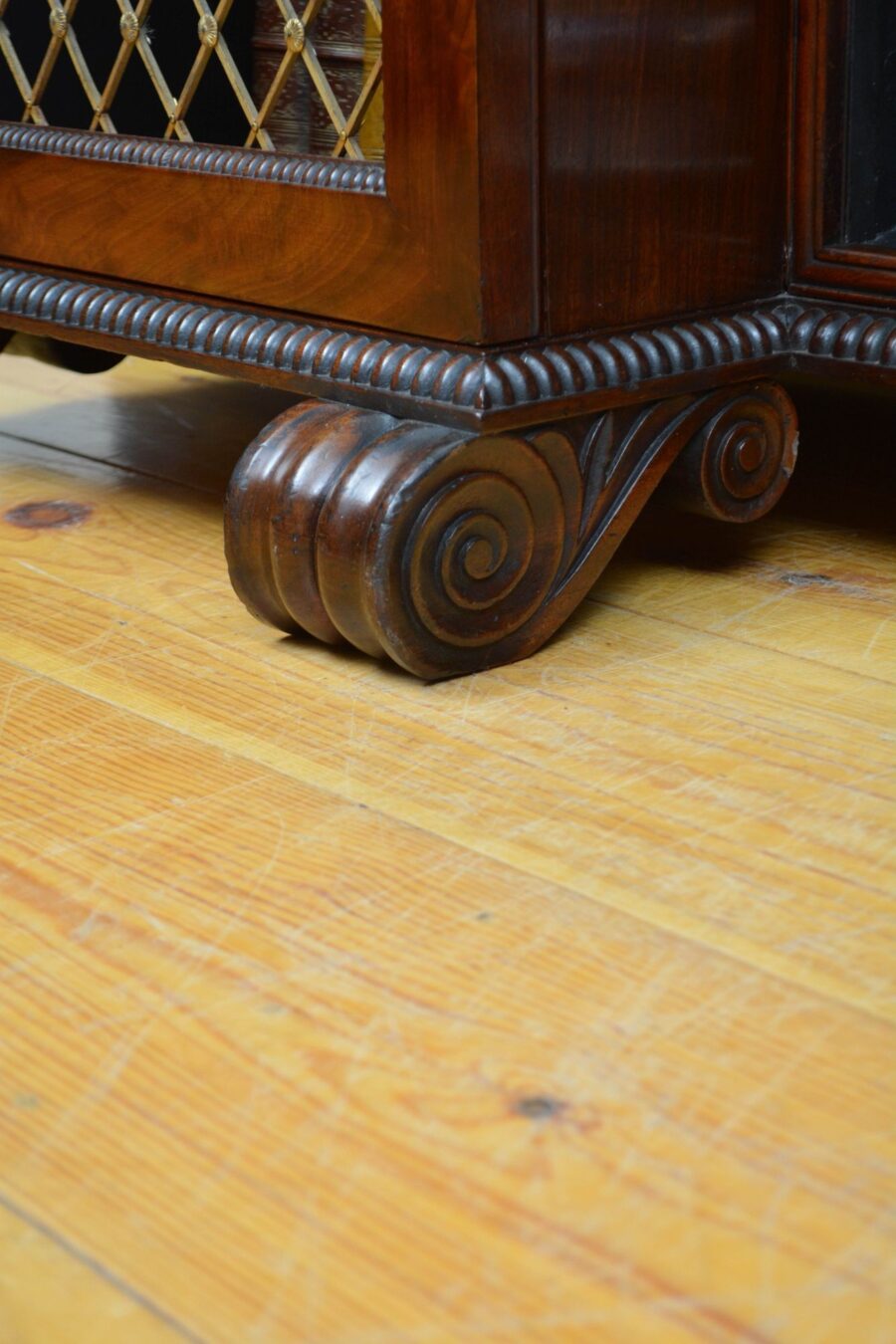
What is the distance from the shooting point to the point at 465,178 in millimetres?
750

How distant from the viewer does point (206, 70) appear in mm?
989

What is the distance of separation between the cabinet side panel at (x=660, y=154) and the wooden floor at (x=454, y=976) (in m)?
0.18

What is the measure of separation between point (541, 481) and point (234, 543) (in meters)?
0.16

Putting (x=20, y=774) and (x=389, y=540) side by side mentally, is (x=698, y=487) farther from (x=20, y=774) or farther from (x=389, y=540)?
(x=20, y=774)

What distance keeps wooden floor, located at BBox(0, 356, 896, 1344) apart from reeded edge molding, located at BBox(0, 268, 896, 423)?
13cm

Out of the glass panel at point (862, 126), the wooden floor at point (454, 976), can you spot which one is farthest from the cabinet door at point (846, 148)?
the wooden floor at point (454, 976)

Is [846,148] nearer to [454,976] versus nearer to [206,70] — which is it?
[206,70]

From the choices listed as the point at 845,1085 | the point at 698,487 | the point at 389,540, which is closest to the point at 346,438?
the point at 389,540

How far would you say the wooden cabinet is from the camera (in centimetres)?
76

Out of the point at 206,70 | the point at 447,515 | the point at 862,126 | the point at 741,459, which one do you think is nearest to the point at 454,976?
the point at 447,515

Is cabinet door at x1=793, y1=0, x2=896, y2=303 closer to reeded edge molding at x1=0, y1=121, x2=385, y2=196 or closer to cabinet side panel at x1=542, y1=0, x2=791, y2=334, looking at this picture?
cabinet side panel at x1=542, y1=0, x2=791, y2=334

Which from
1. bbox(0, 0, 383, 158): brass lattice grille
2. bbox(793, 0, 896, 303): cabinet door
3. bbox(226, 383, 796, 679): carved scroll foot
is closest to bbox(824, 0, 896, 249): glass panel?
bbox(793, 0, 896, 303): cabinet door

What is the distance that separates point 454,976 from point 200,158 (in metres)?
0.54

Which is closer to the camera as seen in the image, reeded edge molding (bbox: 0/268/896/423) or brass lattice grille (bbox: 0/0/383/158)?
reeded edge molding (bbox: 0/268/896/423)
